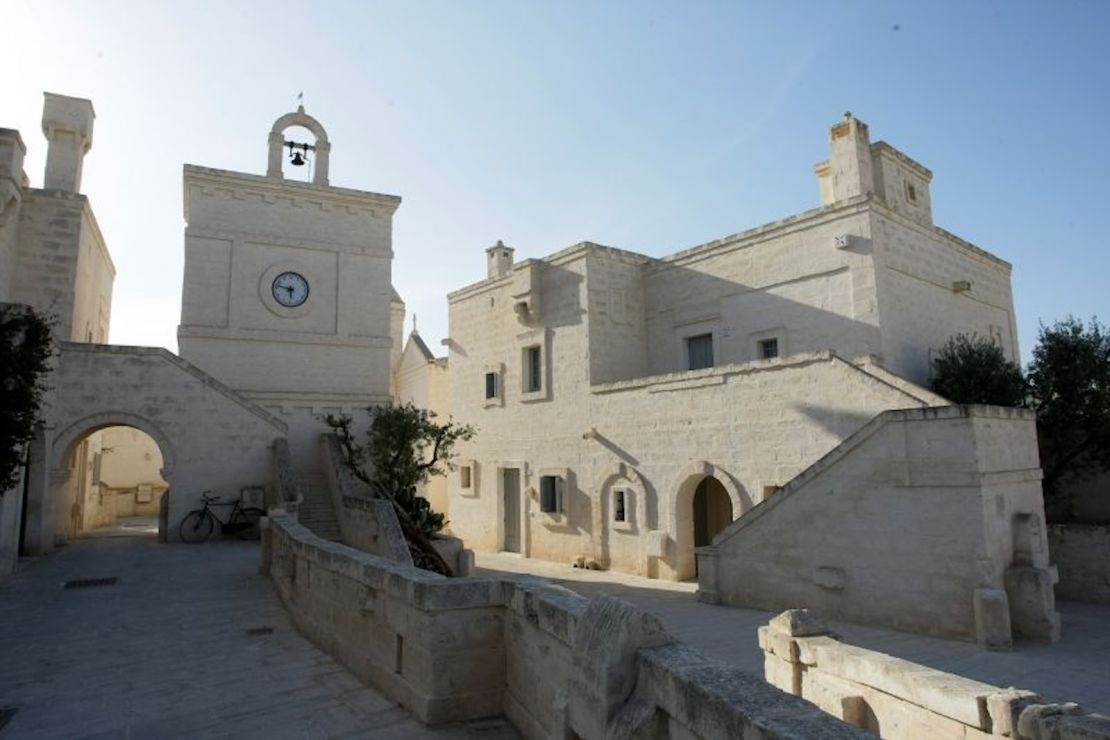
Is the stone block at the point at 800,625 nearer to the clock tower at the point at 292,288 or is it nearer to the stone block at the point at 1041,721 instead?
the stone block at the point at 1041,721

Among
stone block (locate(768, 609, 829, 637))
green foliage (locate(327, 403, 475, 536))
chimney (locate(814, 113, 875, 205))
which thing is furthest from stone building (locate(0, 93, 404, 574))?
chimney (locate(814, 113, 875, 205))

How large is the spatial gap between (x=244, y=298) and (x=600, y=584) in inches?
495

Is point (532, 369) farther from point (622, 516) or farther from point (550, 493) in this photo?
point (622, 516)

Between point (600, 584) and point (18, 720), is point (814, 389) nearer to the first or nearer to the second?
point (600, 584)

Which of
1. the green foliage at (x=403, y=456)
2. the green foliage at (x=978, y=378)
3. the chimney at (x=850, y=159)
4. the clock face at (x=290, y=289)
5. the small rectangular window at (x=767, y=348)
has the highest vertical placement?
the chimney at (x=850, y=159)

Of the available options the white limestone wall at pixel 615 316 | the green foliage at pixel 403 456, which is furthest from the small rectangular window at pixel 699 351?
the green foliage at pixel 403 456

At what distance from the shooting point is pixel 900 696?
5074 millimetres

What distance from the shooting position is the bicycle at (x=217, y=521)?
48.9 feet

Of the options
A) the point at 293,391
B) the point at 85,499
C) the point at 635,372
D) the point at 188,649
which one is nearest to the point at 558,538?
the point at 635,372

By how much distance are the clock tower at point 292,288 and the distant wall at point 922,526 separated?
12.9 metres

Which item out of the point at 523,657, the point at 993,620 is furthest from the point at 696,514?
the point at 523,657

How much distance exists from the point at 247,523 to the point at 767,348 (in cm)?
1297

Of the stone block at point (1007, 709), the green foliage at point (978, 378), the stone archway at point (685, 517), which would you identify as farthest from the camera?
the stone archway at point (685, 517)

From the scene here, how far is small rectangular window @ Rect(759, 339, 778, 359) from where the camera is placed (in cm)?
1625
